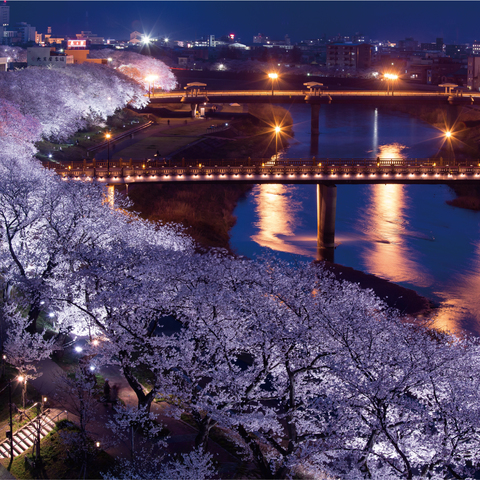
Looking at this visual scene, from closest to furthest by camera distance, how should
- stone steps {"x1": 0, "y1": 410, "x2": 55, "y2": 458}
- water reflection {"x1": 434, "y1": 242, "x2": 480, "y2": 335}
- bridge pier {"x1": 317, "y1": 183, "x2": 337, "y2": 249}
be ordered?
stone steps {"x1": 0, "y1": 410, "x2": 55, "y2": 458}, water reflection {"x1": 434, "y1": 242, "x2": 480, "y2": 335}, bridge pier {"x1": 317, "y1": 183, "x2": 337, "y2": 249}

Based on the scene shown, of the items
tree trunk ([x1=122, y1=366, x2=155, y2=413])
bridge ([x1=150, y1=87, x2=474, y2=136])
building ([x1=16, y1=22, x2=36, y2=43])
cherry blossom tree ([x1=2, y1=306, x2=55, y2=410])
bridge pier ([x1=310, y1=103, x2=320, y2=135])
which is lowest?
tree trunk ([x1=122, y1=366, x2=155, y2=413])

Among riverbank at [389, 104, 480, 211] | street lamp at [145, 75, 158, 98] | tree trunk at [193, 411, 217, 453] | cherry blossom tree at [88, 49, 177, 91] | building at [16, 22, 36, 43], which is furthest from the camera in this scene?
building at [16, 22, 36, 43]

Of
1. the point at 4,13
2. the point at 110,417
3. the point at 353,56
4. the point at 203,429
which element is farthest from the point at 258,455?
the point at 4,13

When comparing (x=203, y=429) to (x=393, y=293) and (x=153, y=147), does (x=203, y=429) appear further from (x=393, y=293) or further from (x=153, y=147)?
(x=153, y=147)

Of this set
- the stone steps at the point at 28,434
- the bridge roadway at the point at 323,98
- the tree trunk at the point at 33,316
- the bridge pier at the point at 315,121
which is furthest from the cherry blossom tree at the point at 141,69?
Result: the stone steps at the point at 28,434

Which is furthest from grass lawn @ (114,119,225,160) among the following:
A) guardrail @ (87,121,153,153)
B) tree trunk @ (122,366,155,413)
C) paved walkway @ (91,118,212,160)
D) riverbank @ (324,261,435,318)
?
tree trunk @ (122,366,155,413)

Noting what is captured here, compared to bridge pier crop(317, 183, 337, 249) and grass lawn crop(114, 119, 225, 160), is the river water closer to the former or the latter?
bridge pier crop(317, 183, 337, 249)

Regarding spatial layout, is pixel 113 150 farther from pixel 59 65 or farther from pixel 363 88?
pixel 363 88
